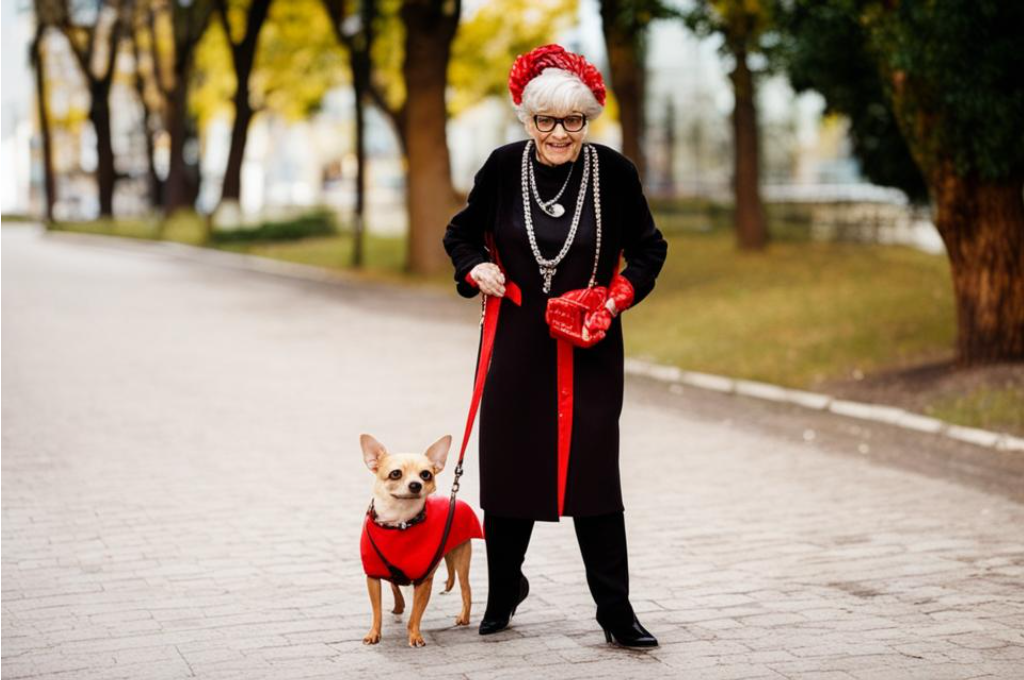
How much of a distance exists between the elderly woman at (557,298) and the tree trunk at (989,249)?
8378 mm

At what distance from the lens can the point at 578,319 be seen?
5.86 m

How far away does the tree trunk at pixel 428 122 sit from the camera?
2755 centimetres

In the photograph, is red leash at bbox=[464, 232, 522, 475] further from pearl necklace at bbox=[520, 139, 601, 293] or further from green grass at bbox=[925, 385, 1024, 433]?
green grass at bbox=[925, 385, 1024, 433]

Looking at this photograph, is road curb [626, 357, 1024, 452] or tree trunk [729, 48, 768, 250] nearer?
road curb [626, 357, 1024, 452]

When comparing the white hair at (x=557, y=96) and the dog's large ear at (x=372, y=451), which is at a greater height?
the white hair at (x=557, y=96)

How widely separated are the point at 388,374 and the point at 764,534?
25.4 ft

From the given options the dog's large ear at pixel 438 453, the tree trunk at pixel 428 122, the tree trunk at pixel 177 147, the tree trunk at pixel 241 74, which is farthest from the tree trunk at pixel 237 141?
the dog's large ear at pixel 438 453

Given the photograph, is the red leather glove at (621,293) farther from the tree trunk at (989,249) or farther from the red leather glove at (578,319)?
the tree trunk at (989,249)

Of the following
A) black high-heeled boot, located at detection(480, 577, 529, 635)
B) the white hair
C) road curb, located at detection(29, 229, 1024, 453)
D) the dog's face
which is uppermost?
the white hair

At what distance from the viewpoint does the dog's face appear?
19.0ft

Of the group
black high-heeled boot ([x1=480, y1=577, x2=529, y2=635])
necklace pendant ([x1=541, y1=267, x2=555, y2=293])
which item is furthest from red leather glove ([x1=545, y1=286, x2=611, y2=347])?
black high-heeled boot ([x1=480, y1=577, x2=529, y2=635])

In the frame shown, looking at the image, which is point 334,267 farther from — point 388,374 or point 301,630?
point 301,630

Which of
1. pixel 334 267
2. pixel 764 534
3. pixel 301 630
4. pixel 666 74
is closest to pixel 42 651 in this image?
pixel 301 630

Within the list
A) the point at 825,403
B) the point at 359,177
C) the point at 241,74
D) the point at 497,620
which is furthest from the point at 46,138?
the point at 497,620
